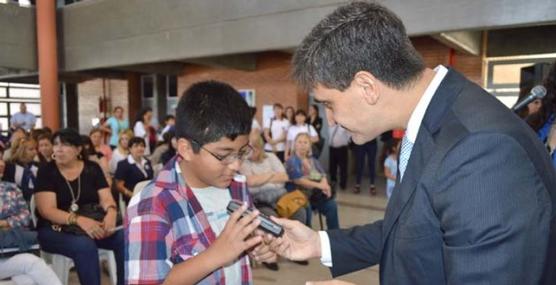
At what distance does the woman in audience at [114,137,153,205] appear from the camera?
4.17 m

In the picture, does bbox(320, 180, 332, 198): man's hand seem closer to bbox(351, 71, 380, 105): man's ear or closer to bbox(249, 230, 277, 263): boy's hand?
bbox(249, 230, 277, 263): boy's hand

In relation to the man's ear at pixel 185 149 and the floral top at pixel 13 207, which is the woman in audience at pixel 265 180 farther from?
the man's ear at pixel 185 149

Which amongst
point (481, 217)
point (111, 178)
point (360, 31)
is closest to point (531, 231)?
point (481, 217)

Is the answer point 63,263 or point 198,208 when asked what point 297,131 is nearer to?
point 63,263

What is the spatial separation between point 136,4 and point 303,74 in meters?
8.92

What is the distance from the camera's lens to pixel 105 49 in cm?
947

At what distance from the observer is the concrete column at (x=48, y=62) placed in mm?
8939

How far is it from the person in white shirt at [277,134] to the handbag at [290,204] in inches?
132

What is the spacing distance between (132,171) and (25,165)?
1.01 metres

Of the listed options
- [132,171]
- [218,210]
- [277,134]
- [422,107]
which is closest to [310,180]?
[132,171]

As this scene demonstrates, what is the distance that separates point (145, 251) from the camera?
1219mm

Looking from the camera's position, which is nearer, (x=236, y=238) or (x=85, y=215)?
(x=236, y=238)

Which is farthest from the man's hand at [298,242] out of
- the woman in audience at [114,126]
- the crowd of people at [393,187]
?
the woman in audience at [114,126]

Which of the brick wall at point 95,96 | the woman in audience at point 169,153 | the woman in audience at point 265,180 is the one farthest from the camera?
the brick wall at point 95,96
